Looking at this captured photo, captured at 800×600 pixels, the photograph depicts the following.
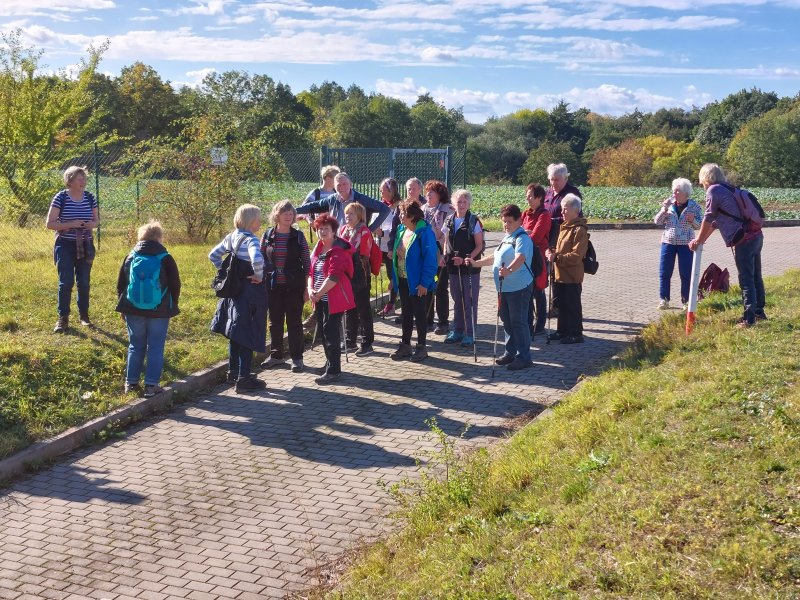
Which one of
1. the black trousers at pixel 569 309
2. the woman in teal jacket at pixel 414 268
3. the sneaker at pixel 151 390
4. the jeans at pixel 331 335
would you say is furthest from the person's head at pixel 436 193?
the sneaker at pixel 151 390

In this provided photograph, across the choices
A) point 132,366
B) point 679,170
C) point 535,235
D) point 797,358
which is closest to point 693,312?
point 535,235

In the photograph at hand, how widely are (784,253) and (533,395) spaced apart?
1422cm

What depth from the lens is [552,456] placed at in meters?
6.06

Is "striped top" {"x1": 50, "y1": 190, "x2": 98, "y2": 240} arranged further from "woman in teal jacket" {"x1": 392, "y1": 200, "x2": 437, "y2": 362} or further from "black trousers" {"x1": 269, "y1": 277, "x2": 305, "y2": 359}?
"woman in teal jacket" {"x1": 392, "y1": 200, "x2": 437, "y2": 362}

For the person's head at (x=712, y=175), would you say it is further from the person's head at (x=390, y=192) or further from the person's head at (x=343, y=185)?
the person's head at (x=343, y=185)

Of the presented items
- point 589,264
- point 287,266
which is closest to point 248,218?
point 287,266

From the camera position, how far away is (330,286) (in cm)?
894

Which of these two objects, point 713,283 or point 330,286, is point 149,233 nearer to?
point 330,286

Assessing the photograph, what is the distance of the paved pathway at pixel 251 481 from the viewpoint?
207 inches

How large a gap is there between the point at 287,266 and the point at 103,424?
8.56 ft

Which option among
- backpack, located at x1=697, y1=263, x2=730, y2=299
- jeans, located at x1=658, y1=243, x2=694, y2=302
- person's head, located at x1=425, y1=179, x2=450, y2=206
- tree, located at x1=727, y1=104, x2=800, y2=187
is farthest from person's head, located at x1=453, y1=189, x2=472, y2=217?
tree, located at x1=727, y1=104, x2=800, y2=187

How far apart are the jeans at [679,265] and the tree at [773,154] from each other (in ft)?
→ 182

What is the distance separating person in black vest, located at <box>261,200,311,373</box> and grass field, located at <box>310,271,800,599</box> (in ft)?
10.4

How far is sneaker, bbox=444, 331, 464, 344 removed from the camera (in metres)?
10.9
